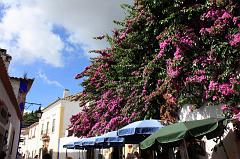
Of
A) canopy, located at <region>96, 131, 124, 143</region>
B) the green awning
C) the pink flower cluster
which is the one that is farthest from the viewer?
canopy, located at <region>96, 131, 124, 143</region>

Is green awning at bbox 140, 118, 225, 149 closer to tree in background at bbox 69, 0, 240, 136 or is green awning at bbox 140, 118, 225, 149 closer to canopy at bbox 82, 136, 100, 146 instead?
tree in background at bbox 69, 0, 240, 136

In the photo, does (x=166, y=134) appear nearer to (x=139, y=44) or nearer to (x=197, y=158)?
(x=197, y=158)

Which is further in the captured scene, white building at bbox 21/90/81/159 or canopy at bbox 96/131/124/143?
white building at bbox 21/90/81/159

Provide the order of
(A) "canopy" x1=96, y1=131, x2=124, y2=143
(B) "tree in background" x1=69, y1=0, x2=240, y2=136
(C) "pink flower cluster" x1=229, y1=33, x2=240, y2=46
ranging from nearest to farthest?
(C) "pink flower cluster" x1=229, y1=33, x2=240, y2=46, (B) "tree in background" x1=69, y1=0, x2=240, y2=136, (A) "canopy" x1=96, y1=131, x2=124, y2=143

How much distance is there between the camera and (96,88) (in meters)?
19.2

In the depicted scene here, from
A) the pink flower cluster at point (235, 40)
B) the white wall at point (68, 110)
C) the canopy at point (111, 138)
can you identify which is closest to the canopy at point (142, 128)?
the canopy at point (111, 138)

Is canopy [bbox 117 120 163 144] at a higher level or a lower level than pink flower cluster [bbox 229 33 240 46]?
lower

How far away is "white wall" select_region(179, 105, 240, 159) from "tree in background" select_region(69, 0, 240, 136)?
0.33m

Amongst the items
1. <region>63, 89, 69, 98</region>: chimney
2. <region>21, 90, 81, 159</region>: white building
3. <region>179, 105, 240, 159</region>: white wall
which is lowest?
<region>179, 105, 240, 159</region>: white wall

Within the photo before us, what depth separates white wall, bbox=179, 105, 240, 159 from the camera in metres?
9.84

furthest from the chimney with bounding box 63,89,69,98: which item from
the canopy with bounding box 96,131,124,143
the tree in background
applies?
the canopy with bounding box 96,131,124,143

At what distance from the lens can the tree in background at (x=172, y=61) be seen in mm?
10078

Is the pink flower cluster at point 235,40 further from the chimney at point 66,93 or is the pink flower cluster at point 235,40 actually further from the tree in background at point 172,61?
the chimney at point 66,93

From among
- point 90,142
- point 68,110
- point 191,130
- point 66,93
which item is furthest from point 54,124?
point 191,130
